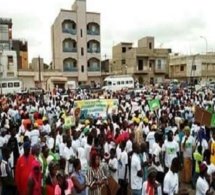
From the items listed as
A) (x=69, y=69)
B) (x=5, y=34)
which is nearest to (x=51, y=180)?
(x=69, y=69)

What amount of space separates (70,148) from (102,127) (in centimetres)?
236

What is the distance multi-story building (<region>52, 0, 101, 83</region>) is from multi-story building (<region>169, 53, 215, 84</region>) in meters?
15.0

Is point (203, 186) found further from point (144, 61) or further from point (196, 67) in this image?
point (196, 67)

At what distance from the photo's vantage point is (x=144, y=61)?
58.8 m

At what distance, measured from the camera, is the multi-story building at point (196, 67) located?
2388 inches

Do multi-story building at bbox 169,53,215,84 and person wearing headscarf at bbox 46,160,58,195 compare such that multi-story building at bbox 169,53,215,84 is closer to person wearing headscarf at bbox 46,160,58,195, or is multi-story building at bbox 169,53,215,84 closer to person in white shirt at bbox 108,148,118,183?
person in white shirt at bbox 108,148,118,183

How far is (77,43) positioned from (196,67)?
1992 cm

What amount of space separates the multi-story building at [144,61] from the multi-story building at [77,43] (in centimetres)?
582

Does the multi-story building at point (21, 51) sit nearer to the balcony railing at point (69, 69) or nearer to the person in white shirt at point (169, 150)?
the balcony railing at point (69, 69)

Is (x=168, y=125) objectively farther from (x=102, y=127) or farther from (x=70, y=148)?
(x=70, y=148)

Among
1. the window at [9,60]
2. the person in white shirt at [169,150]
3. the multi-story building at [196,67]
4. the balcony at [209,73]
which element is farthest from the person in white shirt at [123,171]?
the balcony at [209,73]

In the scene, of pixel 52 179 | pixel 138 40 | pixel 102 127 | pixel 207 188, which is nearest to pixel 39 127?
pixel 102 127

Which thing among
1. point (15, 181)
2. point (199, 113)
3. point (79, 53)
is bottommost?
point (15, 181)

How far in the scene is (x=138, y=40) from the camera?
6350 cm
